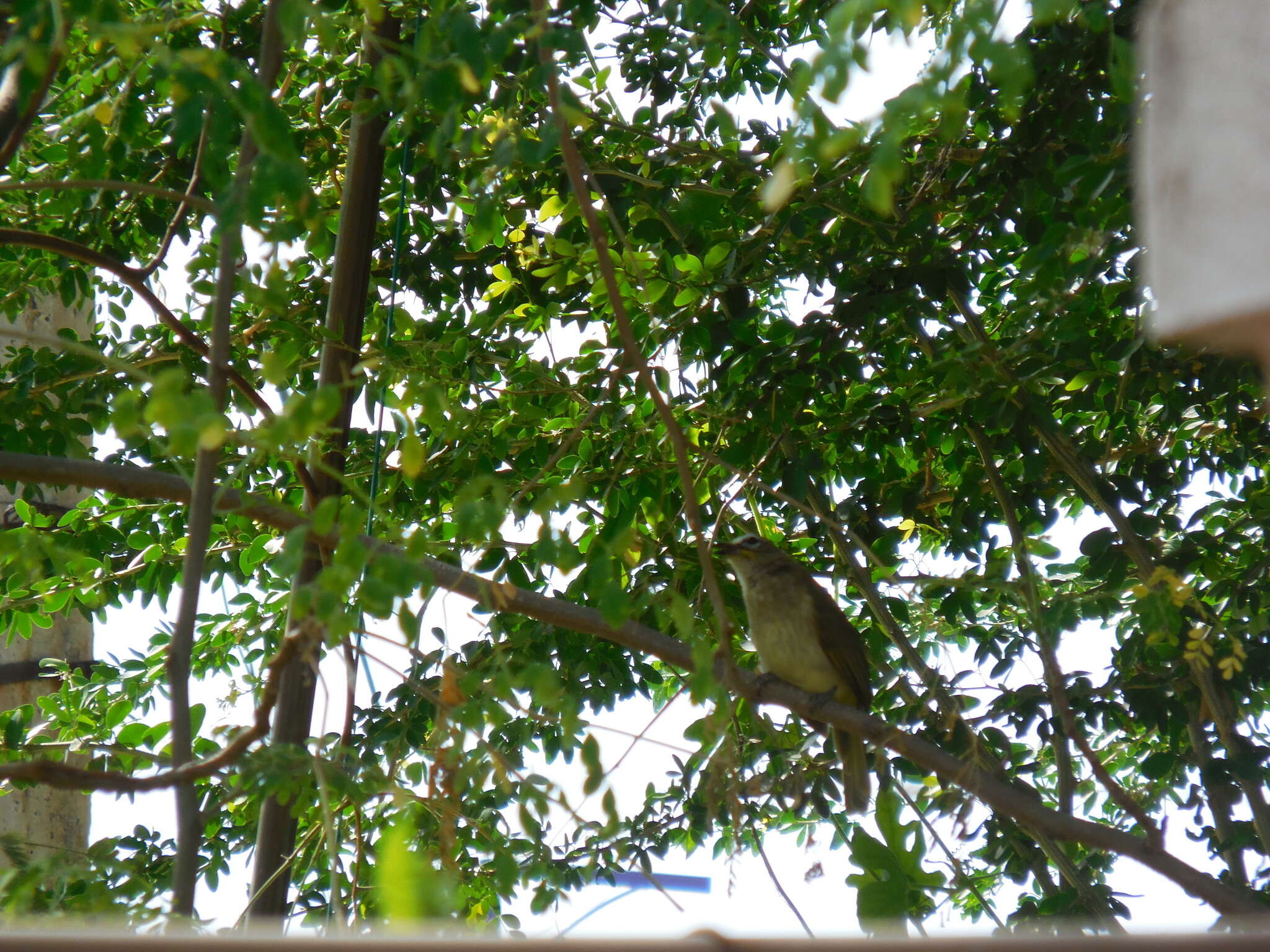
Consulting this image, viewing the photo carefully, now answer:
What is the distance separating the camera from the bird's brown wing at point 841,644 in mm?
4863

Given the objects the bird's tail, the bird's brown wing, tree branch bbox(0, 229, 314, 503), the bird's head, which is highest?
tree branch bbox(0, 229, 314, 503)

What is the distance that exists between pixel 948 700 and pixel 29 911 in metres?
2.52

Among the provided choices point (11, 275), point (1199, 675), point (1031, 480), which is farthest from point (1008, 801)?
point (11, 275)

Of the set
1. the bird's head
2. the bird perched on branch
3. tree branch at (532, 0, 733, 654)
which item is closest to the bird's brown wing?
the bird perched on branch

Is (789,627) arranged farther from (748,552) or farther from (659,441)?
(659,441)

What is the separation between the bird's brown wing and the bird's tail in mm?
291

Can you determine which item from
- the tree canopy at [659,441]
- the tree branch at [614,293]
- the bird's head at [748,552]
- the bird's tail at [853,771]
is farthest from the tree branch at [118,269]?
the bird's tail at [853,771]

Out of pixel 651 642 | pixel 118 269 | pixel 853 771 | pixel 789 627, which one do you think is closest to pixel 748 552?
pixel 789 627

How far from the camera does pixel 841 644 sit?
4906 mm

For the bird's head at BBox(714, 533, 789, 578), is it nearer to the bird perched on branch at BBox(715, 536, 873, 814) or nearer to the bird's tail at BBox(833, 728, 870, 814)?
the bird perched on branch at BBox(715, 536, 873, 814)

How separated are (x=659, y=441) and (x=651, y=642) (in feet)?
5.34

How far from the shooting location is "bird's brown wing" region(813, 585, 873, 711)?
4863 millimetres

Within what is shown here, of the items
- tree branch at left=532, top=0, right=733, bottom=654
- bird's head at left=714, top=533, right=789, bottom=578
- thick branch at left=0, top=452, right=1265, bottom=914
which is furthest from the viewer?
bird's head at left=714, top=533, right=789, bottom=578

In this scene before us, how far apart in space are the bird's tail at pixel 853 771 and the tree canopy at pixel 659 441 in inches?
3.3
